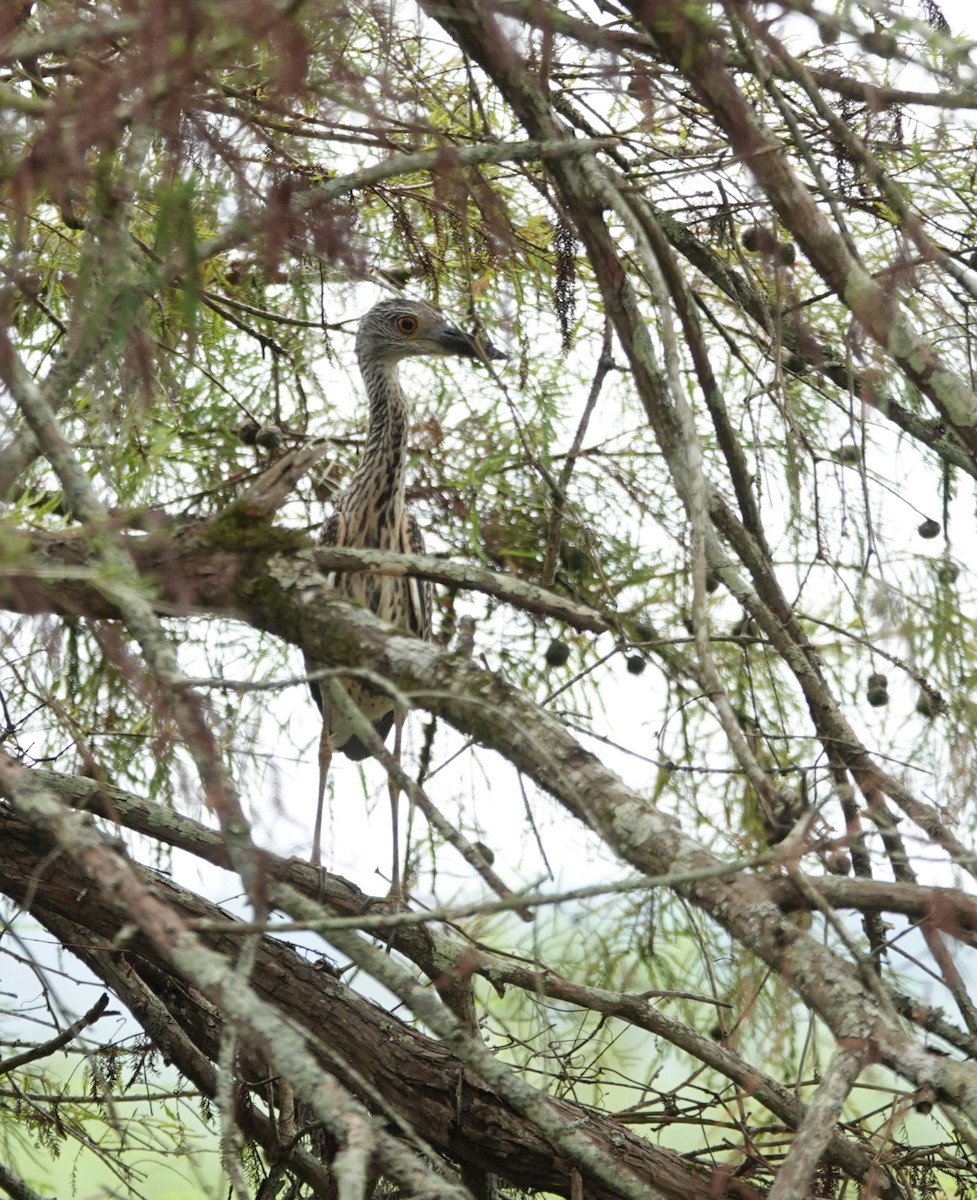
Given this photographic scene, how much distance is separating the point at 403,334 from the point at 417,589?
91 cm

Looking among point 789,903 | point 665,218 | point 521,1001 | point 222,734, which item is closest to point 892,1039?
point 789,903

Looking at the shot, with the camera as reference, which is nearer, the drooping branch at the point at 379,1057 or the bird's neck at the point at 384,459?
the drooping branch at the point at 379,1057

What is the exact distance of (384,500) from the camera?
367 centimetres

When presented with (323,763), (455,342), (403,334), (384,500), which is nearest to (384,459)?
(384,500)

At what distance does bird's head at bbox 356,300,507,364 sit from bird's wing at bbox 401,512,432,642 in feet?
2.13

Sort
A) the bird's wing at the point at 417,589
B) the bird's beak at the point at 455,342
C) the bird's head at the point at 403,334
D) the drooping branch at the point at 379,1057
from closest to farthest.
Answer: the drooping branch at the point at 379,1057 < the bird's wing at the point at 417,589 < the bird's beak at the point at 455,342 < the bird's head at the point at 403,334

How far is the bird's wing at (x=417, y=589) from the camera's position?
3.55 meters

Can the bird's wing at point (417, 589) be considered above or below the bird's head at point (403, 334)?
below

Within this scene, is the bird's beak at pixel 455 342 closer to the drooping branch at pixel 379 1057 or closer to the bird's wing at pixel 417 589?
the bird's wing at pixel 417 589

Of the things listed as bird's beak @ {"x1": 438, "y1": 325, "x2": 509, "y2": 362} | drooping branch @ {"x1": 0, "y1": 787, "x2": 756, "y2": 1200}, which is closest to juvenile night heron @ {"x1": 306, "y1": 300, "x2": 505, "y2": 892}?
bird's beak @ {"x1": 438, "y1": 325, "x2": 509, "y2": 362}

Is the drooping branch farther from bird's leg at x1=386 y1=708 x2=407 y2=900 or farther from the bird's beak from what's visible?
the bird's beak

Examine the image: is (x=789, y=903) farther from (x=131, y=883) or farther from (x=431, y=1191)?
(x=131, y=883)

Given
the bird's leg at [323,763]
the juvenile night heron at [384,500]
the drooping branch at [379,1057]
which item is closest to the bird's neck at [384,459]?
the juvenile night heron at [384,500]

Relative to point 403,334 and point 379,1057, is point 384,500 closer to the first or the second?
point 403,334
